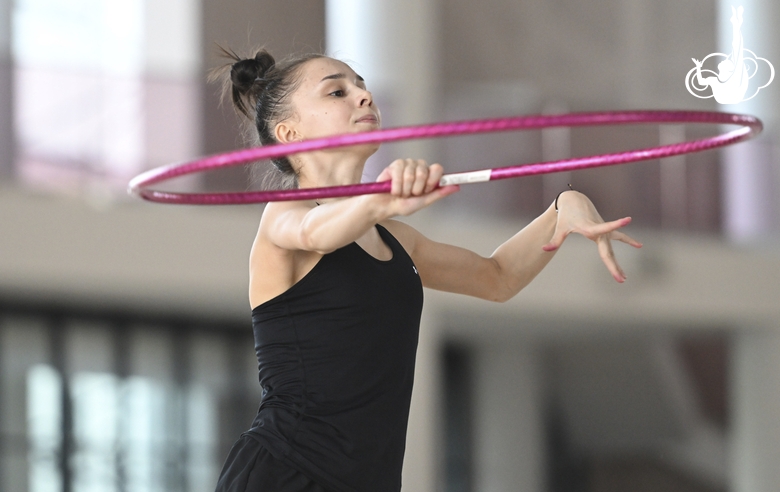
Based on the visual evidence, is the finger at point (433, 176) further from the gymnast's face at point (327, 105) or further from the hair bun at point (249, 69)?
the hair bun at point (249, 69)

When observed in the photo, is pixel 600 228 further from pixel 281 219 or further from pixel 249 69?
pixel 249 69

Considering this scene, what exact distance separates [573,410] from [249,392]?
11.9 ft

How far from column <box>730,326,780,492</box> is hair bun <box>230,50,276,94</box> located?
23.8 ft

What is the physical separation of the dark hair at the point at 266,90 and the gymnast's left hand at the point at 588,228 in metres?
0.58

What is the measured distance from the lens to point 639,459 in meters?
10.4

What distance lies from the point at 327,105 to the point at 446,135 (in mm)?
654

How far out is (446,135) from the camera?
171 centimetres

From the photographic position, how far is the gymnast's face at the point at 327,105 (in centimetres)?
226

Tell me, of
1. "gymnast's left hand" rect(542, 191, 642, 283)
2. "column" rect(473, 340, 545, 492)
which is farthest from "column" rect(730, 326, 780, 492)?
"gymnast's left hand" rect(542, 191, 642, 283)

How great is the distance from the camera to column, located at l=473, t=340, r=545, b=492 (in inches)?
412

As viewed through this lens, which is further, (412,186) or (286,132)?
(286,132)

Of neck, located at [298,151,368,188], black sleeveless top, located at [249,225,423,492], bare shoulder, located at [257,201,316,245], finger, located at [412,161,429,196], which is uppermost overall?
neck, located at [298,151,368,188]

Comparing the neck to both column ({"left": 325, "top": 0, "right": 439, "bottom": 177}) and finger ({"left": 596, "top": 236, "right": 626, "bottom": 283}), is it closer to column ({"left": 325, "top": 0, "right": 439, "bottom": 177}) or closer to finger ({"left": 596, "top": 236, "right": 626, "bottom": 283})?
finger ({"left": 596, "top": 236, "right": 626, "bottom": 283})

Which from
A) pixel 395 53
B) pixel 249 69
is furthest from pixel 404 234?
pixel 395 53
